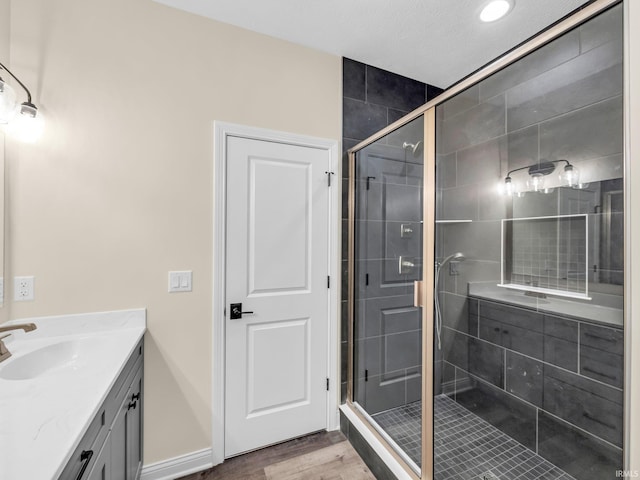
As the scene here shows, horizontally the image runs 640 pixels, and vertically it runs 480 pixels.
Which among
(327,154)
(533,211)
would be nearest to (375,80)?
(327,154)

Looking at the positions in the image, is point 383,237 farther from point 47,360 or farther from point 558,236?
point 47,360

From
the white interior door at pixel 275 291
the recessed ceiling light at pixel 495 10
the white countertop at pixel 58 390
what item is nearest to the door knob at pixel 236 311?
the white interior door at pixel 275 291

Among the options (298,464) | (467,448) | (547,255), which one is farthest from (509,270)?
(298,464)

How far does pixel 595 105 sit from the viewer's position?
3.26 ft

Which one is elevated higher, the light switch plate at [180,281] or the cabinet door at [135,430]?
the light switch plate at [180,281]

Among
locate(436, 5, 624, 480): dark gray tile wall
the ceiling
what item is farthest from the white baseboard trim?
the ceiling

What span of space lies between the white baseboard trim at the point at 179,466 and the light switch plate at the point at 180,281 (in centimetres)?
101

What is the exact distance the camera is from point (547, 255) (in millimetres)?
1390

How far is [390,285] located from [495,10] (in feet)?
5.78

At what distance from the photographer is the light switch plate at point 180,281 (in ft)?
5.49

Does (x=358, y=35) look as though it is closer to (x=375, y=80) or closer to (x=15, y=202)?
(x=375, y=80)

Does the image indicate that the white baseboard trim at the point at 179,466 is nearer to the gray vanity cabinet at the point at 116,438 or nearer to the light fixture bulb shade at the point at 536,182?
the gray vanity cabinet at the point at 116,438

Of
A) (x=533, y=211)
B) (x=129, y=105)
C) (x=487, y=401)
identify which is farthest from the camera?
(x=487, y=401)

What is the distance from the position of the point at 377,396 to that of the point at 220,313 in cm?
123
